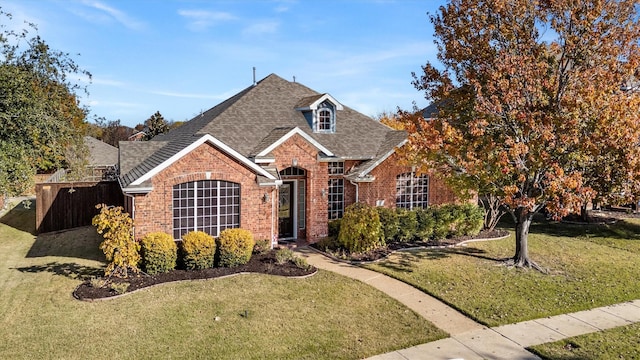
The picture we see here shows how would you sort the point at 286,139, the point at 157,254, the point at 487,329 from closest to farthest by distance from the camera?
1. the point at 487,329
2. the point at 157,254
3. the point at 286,139

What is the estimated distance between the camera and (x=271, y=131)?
1981 centimetres

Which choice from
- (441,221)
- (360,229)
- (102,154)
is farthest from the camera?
(102,154)

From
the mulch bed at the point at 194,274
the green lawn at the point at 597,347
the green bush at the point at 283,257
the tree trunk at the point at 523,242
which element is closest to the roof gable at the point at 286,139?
the mulch bed at the point at 194,274

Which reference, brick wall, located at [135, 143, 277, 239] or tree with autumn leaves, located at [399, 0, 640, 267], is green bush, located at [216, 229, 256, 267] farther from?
tree with autumn leaves, located at [399, 0, 640, 267]

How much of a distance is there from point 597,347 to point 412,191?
37.4 feet

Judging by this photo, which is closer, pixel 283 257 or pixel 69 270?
pixel 69 270

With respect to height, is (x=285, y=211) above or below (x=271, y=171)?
below

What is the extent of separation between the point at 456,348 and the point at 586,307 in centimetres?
501

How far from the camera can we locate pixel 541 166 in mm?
13461

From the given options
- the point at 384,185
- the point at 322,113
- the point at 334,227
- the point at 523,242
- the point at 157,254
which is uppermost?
the point at 322,113

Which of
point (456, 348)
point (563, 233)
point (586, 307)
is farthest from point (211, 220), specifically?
point (563, 233)

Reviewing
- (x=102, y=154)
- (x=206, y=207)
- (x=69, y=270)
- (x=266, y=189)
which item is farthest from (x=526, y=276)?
(x=102, y=154)

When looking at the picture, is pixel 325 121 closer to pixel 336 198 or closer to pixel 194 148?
pixel 336 198

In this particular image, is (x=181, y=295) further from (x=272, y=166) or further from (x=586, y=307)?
(x=586, y=307)
